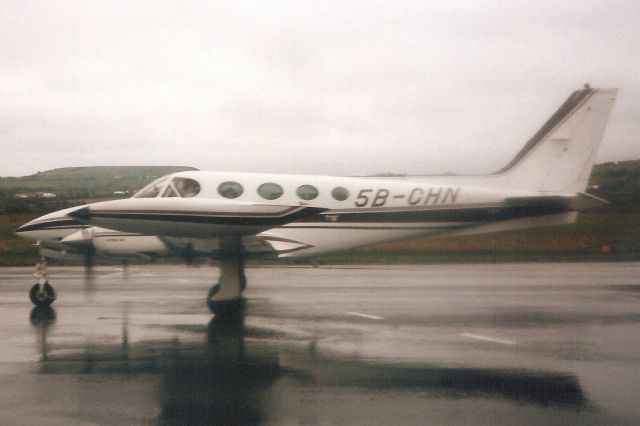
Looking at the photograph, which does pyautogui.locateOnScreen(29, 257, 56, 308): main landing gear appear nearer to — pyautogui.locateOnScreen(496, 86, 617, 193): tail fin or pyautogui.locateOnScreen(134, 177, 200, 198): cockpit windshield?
pyautogui.locateOnScreen(134, 177, 200, 198): cockpit windshield

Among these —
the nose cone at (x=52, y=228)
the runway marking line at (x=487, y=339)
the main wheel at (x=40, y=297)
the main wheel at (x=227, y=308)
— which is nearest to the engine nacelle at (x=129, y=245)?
the nose cone at (x=52, y=228)

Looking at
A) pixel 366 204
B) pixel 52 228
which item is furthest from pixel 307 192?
pixel 52 228

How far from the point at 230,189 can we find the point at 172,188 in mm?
1066

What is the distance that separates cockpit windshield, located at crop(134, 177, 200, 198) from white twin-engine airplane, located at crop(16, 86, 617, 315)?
0.06 ft

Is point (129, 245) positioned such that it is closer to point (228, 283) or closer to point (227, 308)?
point (228, 283)

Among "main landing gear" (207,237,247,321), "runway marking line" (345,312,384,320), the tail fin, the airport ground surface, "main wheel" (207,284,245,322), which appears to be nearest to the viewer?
the airport ground surface

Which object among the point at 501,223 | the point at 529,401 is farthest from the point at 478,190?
the point at 529,401

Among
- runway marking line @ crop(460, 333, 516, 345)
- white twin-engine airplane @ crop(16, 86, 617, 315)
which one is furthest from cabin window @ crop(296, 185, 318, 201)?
runway marking line @ crop(460, 333, 516, 345)

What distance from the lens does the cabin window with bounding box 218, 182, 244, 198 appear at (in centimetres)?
1244

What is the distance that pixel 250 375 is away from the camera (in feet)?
23.9

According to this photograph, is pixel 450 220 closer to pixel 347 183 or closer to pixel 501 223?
pixel 501 223

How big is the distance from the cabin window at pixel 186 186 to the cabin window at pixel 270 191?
1.20 meters

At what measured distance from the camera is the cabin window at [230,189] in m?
12.4

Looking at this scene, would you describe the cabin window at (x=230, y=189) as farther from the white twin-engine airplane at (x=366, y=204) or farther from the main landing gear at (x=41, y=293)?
the main landing gear at (x=41, y=293)
